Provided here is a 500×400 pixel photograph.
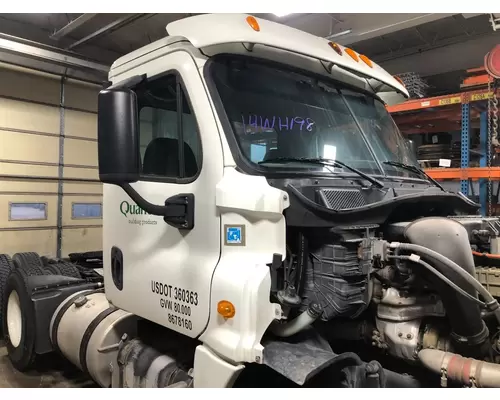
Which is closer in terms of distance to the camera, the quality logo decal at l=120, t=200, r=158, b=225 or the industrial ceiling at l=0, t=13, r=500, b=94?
the quality logo decal at l=120, t=200, r=158, b=225

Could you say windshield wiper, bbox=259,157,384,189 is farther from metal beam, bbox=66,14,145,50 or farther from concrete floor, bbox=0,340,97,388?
metal beam, bbox=66,14,145,50

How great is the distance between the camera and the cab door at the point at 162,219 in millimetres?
2328

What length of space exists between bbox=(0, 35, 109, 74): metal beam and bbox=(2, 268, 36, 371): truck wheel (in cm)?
368

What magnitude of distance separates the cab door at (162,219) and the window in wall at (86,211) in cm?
613

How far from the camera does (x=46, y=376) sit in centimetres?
415

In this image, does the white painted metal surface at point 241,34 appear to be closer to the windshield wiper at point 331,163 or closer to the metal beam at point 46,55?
the windshield wiper at point 331,163

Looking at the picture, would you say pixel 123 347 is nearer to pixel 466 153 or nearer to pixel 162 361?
pixel 162 361

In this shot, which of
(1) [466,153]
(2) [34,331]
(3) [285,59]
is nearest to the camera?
(3) [285,59]

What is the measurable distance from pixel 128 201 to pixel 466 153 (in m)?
4.19

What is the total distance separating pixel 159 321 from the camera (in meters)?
2.61

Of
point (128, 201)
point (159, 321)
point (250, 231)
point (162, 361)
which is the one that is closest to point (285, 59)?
point (250, 231)

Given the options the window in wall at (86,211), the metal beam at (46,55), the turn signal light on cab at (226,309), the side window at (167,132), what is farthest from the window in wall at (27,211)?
the turn signal light on cab at (226,309)

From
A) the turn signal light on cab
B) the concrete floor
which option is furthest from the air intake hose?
the concrete floor

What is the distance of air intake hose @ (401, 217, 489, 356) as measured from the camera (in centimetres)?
215
